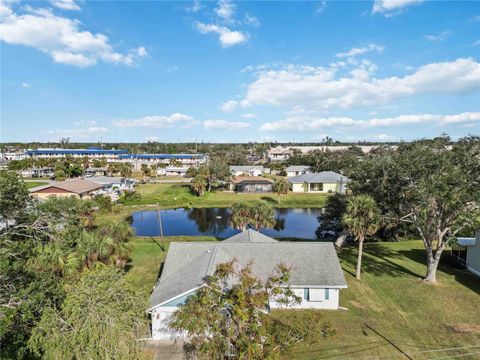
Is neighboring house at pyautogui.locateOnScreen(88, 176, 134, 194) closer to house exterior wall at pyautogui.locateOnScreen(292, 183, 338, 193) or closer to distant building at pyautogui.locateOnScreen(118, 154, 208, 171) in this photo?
house exterior wall at pyautogui.locateOnScreen(292, 183, 338, 193)

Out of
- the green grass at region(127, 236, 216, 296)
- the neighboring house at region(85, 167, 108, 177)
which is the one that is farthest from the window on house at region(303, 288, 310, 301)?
the neighboring house at region(85, 167, 108, 177)

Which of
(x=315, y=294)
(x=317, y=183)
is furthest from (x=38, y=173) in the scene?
(x=315, y=294)

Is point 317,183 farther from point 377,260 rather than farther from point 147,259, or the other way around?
point 147,259

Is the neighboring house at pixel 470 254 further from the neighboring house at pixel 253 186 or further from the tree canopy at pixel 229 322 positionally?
the neighboring house at pixel 253 186

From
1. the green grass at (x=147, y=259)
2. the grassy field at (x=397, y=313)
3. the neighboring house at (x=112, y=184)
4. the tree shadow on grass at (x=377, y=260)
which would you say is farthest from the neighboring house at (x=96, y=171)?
the tree shadow on grass at (x=377, y=260)

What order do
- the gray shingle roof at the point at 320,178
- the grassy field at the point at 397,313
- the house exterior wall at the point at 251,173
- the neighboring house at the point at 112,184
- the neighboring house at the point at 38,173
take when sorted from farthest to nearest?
the neighboring house at the point at 38,173
the house exterior wall at the point at 251,173
the gray shingle roof at the point at 320,178
the neighboring house at the point at 112,184
the grassy field at the point at 397,313
